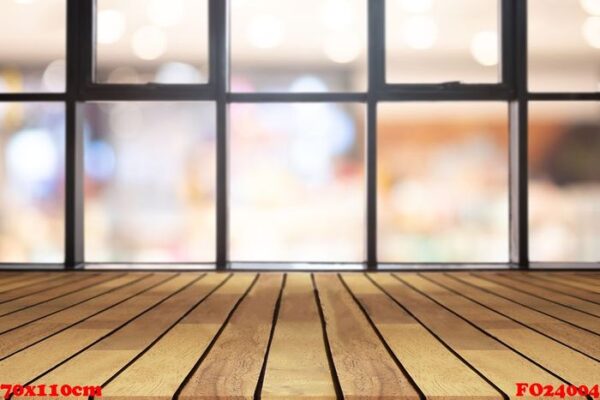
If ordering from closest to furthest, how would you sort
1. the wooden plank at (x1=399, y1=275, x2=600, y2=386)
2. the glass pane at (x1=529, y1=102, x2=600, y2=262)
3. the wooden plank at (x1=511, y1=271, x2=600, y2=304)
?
the wooden plank at (x1=399, y1=275, x2=600, y2=386)
the wooden plank at (x1=511, y1=271, x2=600, y2=304)
the glass pane at (x1=529, y1=102, x2=600, y2=262)

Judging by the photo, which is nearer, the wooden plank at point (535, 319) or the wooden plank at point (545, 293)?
the wooden plank at point (535, 319)

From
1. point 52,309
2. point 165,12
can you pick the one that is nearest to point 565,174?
point 165,12

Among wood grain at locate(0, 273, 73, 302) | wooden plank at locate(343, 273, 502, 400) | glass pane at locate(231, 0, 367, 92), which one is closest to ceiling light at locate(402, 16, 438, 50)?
glass pane at locate(231, 0, 367, 92)

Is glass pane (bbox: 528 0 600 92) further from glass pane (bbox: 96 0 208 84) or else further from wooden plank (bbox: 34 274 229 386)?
wooden plank (bbox: 34 274 229 386)

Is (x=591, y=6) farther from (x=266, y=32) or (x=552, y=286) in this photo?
(x=266, y=32)

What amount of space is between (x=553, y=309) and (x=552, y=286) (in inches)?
21.9

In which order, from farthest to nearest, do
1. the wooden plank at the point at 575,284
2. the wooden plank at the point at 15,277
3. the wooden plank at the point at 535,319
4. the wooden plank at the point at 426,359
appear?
1. the wooden plank at the point at 15,277
2. the wooden plank at the point at 575,284
3. the wooden plank at the point at 535,319
4. the wooden plank at the point at 426,359

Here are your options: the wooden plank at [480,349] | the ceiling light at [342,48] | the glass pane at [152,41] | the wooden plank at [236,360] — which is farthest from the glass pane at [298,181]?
the wooden plank at [236,360]

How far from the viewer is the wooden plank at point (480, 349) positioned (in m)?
0.98

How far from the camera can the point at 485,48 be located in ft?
9.08

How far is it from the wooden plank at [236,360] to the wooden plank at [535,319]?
0.65m

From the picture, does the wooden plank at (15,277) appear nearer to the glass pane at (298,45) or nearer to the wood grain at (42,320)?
the wood grain at (42,320)

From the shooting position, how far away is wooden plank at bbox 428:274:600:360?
1244mm

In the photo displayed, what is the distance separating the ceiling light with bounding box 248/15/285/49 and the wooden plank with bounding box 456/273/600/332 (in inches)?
58.5
